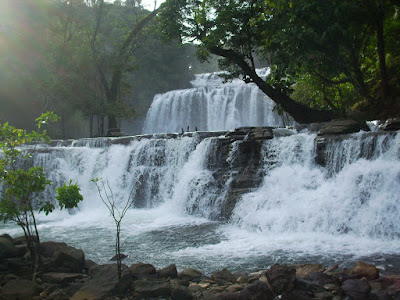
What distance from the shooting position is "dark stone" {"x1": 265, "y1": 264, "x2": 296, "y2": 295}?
4617mm

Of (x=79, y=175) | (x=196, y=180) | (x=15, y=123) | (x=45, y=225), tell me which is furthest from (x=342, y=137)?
(x=15, y=123)

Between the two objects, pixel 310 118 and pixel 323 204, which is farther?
pixel 310 118

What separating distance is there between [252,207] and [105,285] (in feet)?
18.9

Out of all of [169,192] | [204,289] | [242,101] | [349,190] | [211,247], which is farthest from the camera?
[242,101]

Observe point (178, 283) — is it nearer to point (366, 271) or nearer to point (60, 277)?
point (60, 277)

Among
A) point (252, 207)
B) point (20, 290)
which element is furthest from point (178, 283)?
point (252, 207)

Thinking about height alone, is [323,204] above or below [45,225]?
above

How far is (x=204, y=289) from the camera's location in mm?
5016

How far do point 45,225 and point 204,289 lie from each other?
7.71m

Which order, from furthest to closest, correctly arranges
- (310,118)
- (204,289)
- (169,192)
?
(310,118) < (169,192) < (204,289)

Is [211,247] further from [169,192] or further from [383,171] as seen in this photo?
[169,192]

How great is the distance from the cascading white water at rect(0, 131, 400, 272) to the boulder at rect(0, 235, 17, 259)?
1.62 metres

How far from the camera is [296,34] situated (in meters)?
9.36

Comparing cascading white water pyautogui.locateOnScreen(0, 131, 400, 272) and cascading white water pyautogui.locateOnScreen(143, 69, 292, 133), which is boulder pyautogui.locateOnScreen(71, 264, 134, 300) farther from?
cascading white water pyautogui.locateOnScreen(143, 69, 292, 133)
